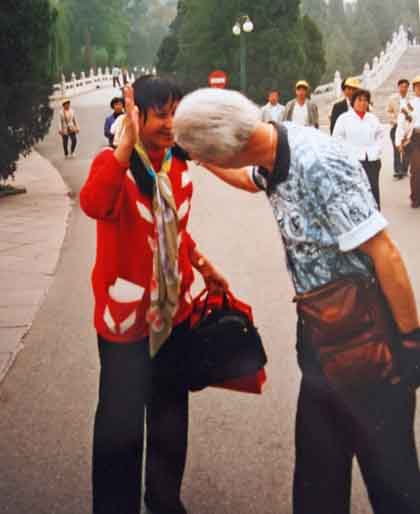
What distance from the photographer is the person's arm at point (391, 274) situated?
234cm

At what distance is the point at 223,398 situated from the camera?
4.50 metres

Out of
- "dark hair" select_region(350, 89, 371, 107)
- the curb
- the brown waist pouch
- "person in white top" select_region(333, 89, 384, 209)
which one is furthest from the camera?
"person in white top" select_region(333, 89, 384, 209)

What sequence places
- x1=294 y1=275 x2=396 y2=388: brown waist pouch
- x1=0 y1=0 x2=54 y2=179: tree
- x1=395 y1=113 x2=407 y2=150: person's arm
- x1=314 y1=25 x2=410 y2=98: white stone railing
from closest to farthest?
x1=294 y1=275 x2=396 y2=388: brown waist pouch < x1=395 y1=113 x2=407 y2=150: person's arm < x1=0 y1=0 x2=54 y2=179: tree < x1=314 y1=25 x2=410 y2=98: white stone railing

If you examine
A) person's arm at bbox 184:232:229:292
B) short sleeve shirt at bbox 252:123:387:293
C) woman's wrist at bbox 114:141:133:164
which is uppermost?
woman's wrist at bbox 114:141:133:164

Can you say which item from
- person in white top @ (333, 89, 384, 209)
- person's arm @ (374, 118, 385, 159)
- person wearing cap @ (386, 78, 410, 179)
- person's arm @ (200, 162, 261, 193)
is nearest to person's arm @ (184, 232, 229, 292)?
person's arm @ (200, 162, 261, 193)

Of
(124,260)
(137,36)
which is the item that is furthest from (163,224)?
(137,36)

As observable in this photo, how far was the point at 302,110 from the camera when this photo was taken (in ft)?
45.9

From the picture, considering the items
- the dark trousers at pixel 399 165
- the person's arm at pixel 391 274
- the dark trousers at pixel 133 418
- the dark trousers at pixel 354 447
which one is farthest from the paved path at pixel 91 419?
the dark trousers at pixel 399 165

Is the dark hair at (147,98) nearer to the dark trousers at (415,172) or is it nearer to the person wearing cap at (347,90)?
the person wearing cap at (347,90)

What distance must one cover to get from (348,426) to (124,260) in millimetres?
910

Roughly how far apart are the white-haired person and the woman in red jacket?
404 millimetres

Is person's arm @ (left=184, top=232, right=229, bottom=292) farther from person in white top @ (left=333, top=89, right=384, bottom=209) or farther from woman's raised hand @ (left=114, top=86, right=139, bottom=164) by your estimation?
person in white top @ (left=333, top=89, right=384, bottom=209)

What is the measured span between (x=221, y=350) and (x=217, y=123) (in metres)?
1.04

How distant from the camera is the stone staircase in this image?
40222 millimetres
